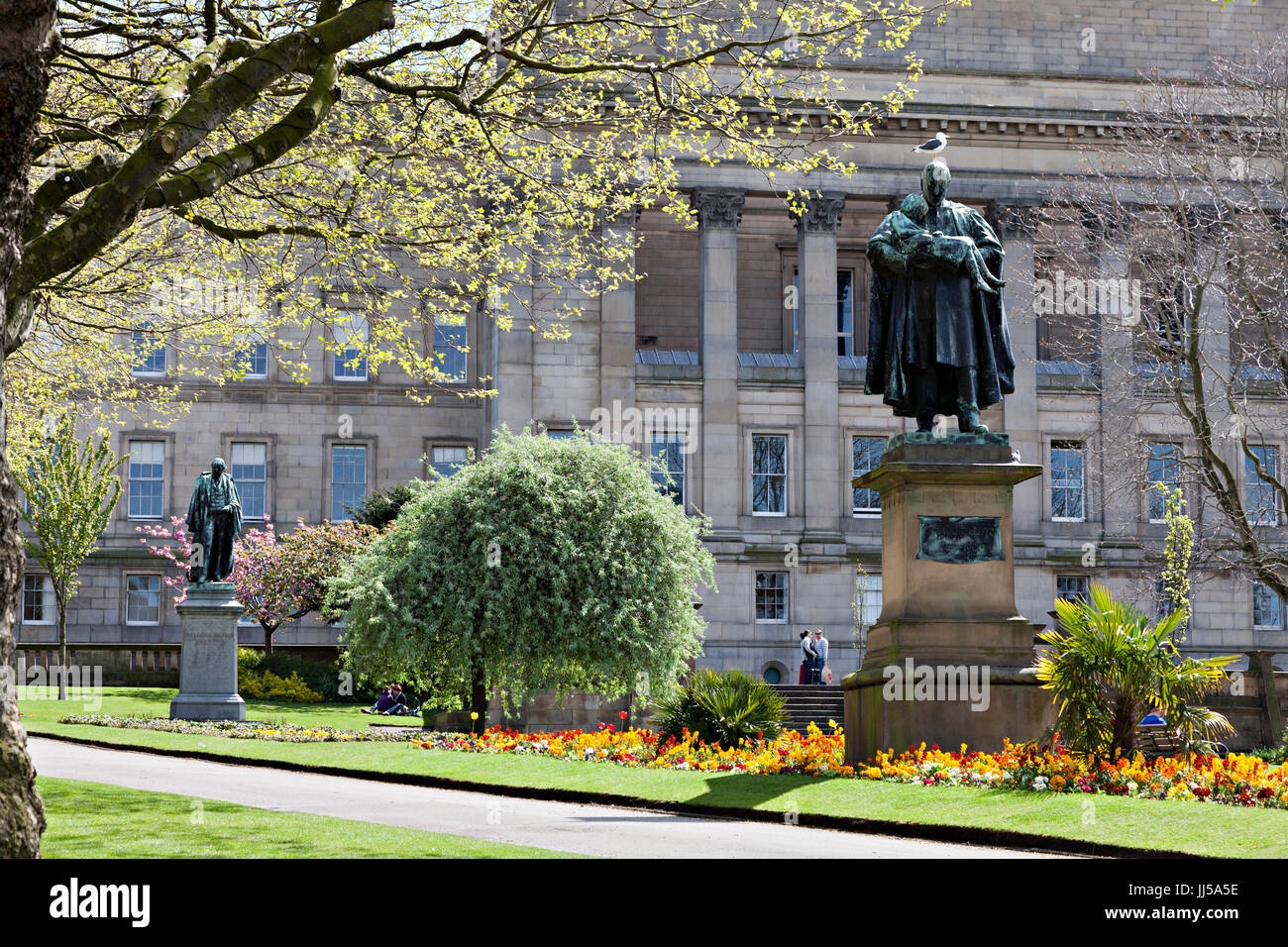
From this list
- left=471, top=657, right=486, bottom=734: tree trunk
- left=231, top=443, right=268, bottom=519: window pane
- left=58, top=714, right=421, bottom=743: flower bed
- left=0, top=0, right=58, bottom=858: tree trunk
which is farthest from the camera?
left=231, top=443, right=268, bottom=519: window pane

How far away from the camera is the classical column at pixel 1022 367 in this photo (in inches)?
1969

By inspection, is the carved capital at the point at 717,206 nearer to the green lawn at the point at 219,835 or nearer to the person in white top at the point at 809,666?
the person in white top at the point at 809,666

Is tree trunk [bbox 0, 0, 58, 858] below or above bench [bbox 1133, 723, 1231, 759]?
above

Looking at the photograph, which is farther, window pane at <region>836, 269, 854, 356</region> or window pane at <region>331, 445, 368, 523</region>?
window pane at <region>331, 445, 368, 523</region>

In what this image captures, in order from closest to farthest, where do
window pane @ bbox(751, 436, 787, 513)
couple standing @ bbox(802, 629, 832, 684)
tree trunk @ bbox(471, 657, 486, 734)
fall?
tree trunk @ bbox(471, 657, 486, 734) → couple standing @ bbox(802, 629, 832, 684) → window pane @ bbox(751, 436, 787, 513)

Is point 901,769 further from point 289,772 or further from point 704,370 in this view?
point 704,370

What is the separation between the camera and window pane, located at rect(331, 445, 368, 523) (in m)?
55.9

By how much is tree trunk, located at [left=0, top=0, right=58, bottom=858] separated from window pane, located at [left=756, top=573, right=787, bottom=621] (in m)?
42.4

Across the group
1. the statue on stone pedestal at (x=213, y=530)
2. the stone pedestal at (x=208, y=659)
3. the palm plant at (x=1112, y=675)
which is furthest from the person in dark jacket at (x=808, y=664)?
the palm plant at (x=1112, y=675)

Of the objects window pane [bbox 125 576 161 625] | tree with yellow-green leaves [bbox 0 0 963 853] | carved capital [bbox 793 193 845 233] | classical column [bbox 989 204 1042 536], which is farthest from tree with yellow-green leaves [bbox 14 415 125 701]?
classical column [bbox 989 204 1042 536]

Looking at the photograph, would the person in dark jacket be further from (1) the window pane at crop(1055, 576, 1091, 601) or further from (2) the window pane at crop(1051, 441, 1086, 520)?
(2) the window pane at crop(1051, 441, 1086, 520)

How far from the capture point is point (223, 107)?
36.3 feet

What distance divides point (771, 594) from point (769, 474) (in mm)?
4227

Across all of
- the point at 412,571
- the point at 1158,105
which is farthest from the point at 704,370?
the point at 412,571
